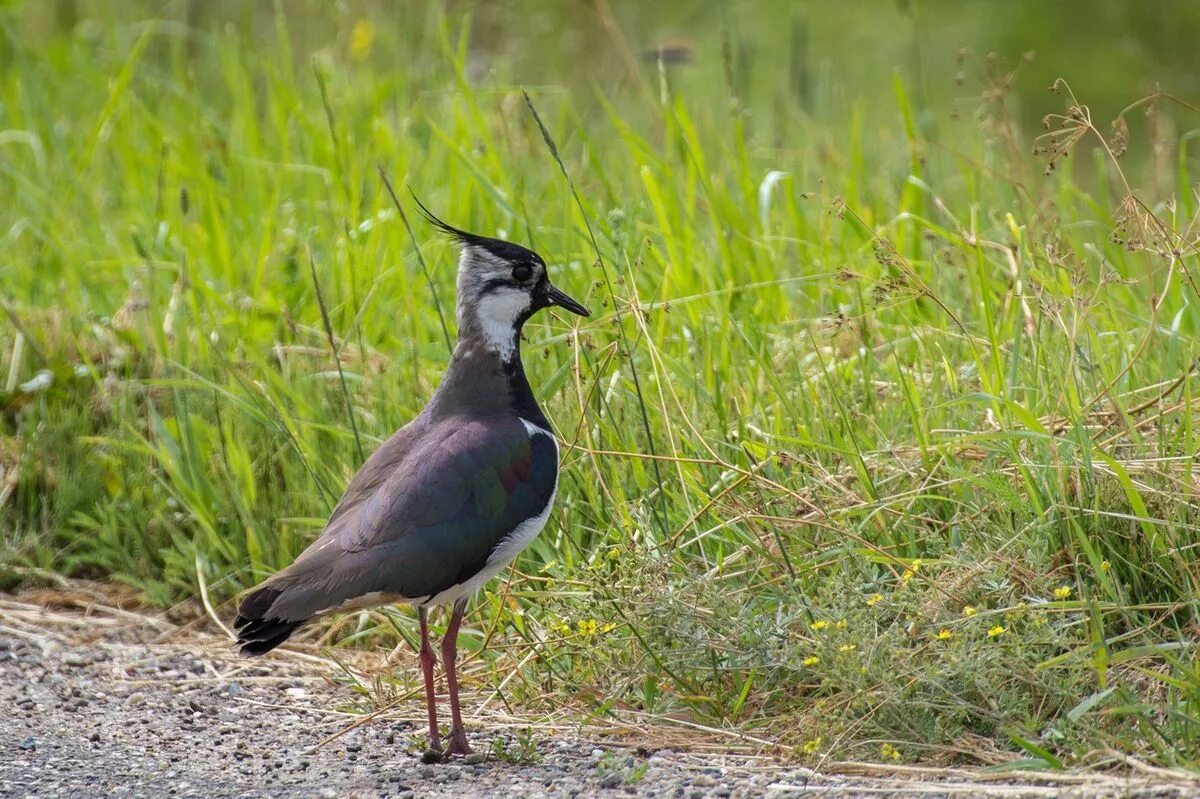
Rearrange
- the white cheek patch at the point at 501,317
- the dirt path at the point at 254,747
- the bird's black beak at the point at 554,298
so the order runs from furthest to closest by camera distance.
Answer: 1. the bird's black beak at the point at 554,298
2. the white cheek patch at the point at 501,317
3. the dirt path at the point at 254,747

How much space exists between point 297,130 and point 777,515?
387cm

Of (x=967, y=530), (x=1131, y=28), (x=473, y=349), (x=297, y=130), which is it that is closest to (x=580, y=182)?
(x=297, y=130)

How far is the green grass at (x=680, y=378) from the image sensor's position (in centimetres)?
394

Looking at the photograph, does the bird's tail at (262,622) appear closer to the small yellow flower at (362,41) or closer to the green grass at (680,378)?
the green grass at (680,378)

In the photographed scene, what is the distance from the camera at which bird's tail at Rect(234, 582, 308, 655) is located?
153 inches

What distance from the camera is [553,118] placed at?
26.0 ft

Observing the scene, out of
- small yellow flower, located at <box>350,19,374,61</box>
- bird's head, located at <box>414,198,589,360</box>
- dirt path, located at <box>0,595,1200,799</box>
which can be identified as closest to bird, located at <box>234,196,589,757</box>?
bird's head, located at <box>414,198,589,360</box>

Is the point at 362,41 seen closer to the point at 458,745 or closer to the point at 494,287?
the point at 494,287

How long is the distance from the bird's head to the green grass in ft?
0.68

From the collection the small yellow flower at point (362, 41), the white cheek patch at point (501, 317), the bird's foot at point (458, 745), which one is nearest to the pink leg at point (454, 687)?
the bird's foot at point (458, 745)

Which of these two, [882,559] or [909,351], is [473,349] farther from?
[909,351]

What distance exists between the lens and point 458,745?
4.06 m

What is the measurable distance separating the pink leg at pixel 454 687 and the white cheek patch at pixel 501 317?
76cm

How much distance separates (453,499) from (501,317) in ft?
2.27
